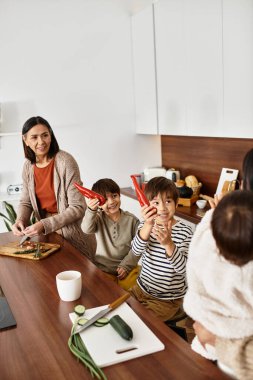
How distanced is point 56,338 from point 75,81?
2729mm

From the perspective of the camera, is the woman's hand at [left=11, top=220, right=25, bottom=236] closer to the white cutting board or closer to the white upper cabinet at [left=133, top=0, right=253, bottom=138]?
the white cutting board

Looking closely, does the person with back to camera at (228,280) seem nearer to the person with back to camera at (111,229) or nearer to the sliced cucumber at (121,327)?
the sliced cucumber at (121,327)

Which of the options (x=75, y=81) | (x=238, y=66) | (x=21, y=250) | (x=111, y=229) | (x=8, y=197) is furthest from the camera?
(x=75, y=81)

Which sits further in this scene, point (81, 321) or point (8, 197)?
point (8, 197)

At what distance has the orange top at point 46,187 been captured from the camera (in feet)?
7.24

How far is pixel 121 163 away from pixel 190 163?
669 mm

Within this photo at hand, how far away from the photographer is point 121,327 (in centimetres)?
112

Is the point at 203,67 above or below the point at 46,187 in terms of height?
above

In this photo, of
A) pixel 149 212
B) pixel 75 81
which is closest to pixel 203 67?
pixel 75 81

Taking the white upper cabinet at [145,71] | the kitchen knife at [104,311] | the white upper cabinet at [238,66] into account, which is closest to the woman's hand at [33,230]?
the kitchen knife at [104,311]

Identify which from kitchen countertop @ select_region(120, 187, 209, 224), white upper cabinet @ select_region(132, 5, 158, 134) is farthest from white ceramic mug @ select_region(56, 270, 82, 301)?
white upper cabinet @ select_region(132, 5, 158, 134)

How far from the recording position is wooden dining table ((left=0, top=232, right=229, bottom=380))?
968 millimetres

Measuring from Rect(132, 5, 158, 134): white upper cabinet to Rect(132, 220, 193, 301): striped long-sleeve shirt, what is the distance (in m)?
1.86

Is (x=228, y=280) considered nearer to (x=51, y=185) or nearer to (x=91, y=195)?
(x=91, y=195)
